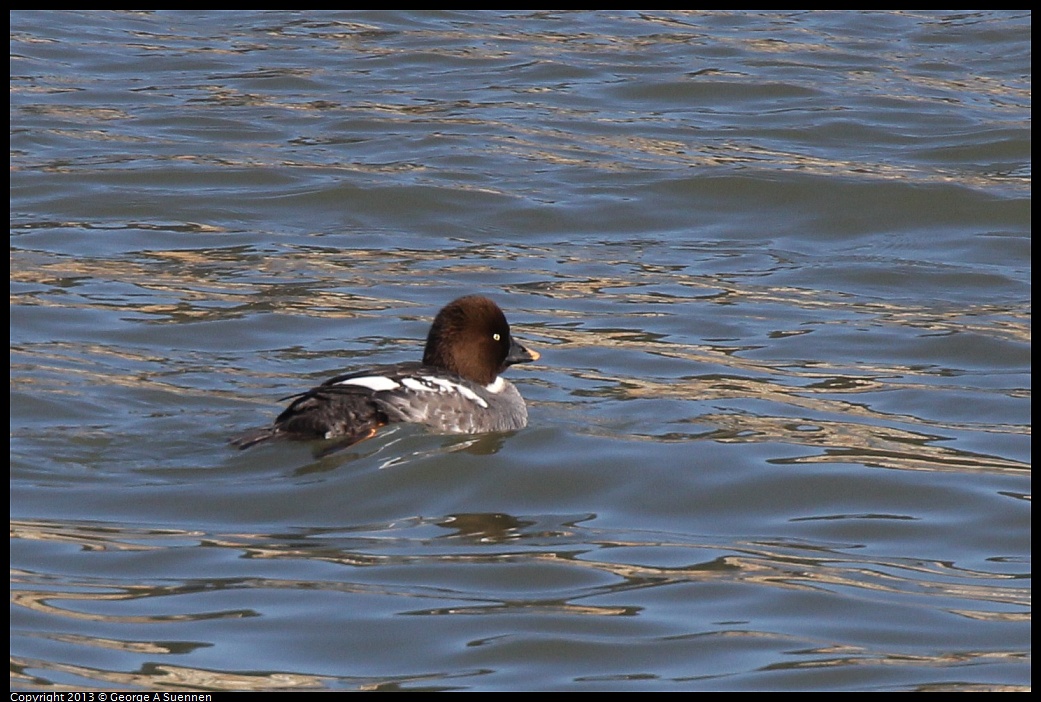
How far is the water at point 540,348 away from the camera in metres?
6.00

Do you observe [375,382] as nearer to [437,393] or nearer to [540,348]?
[437,393]

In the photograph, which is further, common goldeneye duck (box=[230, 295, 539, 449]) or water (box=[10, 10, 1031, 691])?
common goldeneye duck (box=[230, 295, 539, 449])

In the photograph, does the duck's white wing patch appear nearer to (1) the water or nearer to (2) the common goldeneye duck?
(2) the common goldeneye duck

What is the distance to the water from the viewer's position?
19.7 feet

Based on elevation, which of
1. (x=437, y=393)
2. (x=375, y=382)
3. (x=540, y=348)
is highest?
(x=375, y=382)

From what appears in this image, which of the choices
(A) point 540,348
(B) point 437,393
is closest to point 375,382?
(B) point 437,393

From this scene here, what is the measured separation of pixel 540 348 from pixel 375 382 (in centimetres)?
234

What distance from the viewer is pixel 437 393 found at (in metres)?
8.42

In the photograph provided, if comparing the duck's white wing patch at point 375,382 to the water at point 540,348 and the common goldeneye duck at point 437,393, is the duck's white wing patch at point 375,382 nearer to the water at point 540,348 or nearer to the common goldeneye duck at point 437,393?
the common goldeneye duck at point 437,393

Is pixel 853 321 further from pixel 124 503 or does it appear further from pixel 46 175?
pixel 46 175

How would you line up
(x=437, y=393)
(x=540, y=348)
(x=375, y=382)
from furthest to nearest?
(x=540, y=348)
(x=437, y=393)
(x=375, y=382)

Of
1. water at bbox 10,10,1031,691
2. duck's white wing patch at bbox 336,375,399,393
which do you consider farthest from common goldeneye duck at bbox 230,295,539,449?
water at bbox 10,10,1031,691

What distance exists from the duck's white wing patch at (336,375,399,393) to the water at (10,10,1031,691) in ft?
0.88

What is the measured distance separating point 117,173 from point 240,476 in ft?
22.6
